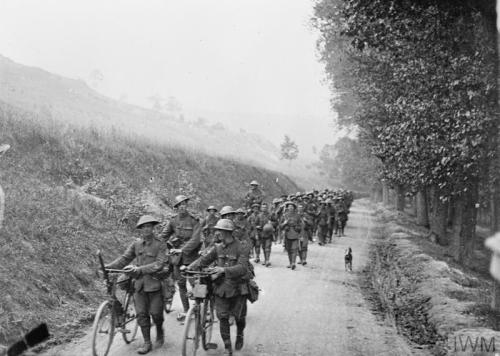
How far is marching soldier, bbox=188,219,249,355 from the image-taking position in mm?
7582

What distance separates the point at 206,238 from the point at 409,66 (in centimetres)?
633

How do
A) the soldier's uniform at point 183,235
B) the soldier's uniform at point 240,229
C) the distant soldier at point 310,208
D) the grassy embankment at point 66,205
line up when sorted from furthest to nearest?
the distant soldier at point 310,208, the soldier's uniform at point 240,229, the soldier's uniform at point 183,235, the grassy embankment at point 66,205

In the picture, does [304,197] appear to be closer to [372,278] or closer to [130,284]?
[372,278]

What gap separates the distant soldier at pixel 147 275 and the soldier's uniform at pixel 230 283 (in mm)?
678

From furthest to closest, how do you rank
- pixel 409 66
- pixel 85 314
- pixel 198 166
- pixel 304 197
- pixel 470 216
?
pixel 198 166, pixel 304 197, pixel 470 216, pixel 409 66, pixel 85 314

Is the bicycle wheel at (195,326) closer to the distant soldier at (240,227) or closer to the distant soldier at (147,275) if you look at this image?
the distant soldier at (147,275)

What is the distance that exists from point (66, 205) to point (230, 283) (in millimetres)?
7530

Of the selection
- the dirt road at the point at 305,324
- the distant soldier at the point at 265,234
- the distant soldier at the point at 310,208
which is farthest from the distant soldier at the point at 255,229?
the distant soldier at the point at 310,208

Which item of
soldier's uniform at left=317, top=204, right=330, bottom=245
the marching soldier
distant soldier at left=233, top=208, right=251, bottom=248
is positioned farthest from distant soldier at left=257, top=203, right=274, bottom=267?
the marching soldier

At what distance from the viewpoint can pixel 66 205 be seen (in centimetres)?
1358

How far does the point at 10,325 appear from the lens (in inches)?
311

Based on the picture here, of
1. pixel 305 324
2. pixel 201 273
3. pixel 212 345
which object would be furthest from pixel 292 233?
pixel 201 273

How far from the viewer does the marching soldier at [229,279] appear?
24.9 feet

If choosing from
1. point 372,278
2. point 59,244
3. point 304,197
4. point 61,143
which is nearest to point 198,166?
point 304,197
